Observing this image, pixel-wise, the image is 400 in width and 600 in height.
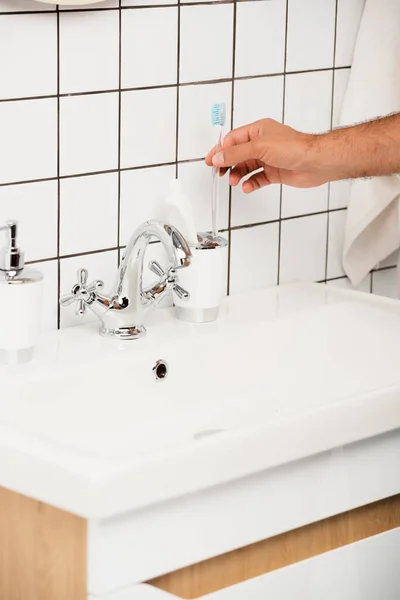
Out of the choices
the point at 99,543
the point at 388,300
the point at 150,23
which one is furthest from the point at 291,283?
Answer: the point at 99,543

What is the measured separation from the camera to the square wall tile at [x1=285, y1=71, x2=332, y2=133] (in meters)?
1.99

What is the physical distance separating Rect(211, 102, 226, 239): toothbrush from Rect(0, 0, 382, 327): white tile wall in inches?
1.9

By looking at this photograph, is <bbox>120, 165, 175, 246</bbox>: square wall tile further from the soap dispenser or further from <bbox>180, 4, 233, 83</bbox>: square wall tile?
the soap dispenser

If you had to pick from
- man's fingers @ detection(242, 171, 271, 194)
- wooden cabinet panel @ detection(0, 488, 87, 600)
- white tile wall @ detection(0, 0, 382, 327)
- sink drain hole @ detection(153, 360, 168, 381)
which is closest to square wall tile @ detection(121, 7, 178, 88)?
white tile wall @ detection(0, 0, 382, 327)

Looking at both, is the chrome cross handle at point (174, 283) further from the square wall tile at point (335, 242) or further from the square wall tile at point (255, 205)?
the square wall tile at point (335, 242)

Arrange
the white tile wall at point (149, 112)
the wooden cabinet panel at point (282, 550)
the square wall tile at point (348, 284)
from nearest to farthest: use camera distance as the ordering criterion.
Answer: the wooden cabinet panel at point (282, 550) → the white tile wall at point (149, 112) → the square wall tile at point (348, 284)

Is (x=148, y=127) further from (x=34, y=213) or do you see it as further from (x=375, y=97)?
(x=375, y=97)

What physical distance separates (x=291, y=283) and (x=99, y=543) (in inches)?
35.3

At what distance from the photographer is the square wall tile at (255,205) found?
1.96m

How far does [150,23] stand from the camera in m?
1.75

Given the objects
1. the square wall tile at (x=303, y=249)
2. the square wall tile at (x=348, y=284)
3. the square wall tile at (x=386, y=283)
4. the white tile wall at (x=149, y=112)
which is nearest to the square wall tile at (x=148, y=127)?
the white tile wall at (x=149, y=112)

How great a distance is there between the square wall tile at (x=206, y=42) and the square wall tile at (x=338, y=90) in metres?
0.26

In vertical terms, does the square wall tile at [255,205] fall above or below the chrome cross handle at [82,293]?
above

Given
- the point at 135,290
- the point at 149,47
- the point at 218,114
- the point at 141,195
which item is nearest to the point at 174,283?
the point at 135,290
